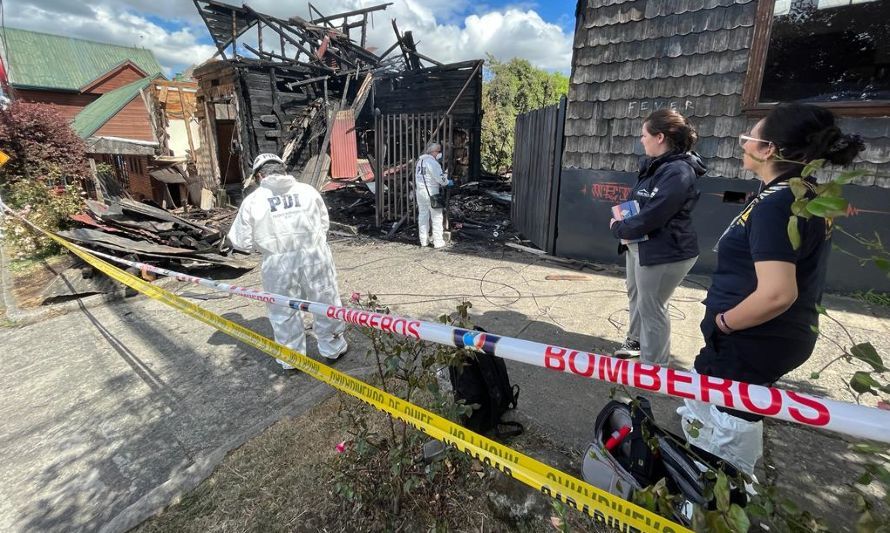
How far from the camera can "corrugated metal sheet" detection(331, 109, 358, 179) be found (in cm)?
1227

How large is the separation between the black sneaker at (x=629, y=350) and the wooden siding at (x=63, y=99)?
42.1 metres

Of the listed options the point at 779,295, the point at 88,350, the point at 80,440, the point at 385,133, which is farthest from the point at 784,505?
the point at 385,133

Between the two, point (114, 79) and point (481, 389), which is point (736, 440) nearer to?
point (481, 389)

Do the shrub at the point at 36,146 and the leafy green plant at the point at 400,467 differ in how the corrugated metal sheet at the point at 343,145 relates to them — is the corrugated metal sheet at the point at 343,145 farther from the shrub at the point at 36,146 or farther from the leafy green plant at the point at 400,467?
the leafy green plant at the point at 400,467

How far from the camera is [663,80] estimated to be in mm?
5117

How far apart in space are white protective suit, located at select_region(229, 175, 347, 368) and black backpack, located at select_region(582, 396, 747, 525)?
8.12 feet

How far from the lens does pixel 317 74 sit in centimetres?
1288

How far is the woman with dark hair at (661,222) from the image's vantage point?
8.58 ft

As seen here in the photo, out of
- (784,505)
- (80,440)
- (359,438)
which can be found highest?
(784,505)

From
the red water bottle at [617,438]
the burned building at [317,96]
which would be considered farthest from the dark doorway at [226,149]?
the red water bottle at [617,438]

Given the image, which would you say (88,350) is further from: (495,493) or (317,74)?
(317,74)

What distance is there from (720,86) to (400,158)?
5.37m

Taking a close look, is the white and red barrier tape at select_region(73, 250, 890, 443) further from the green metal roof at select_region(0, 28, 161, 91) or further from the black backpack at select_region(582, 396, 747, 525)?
the green metal roof at select_region(0, 28, 161, 91)

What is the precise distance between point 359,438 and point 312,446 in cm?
81
